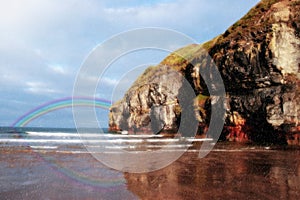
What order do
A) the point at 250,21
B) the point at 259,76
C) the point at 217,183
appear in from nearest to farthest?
the point at 217,183 → the point at 259,76 → the point at 250,21

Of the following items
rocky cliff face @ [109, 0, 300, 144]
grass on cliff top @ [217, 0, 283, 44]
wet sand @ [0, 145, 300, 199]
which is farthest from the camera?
grass on cliff top @ [217, 0, 283, 44]

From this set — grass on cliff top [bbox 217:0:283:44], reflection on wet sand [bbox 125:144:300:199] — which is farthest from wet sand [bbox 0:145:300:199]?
grass on cliff top [bbox 217:0:283:44]

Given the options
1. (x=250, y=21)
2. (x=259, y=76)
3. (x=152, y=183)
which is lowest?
(x=152, y=183)

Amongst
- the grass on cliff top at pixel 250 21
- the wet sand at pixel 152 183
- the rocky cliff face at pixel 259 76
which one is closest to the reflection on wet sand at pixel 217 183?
the wet sand at pixel 152 183

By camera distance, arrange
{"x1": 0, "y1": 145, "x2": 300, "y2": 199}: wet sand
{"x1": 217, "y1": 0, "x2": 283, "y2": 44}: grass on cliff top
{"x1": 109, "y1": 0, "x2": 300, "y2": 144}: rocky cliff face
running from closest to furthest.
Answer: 1. {"x1": 0, "y1": 145, "x2": 300, "y2": 199}: wet sand
2. {"x1": 109, "y1": 0, "x2": 300, "y2": 144}: rocky cliff face
3. {"x1": 217, "y1": 0, "x2": 283, "y2": 44}: grass on cliff top

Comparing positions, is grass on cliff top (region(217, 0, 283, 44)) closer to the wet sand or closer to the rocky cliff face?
the rocky cliff face

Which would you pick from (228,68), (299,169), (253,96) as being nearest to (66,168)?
(299,169)

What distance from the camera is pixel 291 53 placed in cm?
2698

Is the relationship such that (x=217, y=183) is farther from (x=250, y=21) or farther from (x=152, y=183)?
(x=250, y=21)

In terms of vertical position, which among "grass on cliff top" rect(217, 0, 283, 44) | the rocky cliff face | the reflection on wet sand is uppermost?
"grass on cliff top" rect(217, 0, 283, 44)

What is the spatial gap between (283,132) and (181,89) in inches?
1096

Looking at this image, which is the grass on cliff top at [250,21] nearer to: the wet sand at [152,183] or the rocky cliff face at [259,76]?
the rocky cliff face at [259,76]

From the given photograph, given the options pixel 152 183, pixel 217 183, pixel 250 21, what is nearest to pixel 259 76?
pixel 250 21

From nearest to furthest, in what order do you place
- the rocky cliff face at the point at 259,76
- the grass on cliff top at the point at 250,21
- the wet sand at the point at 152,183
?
1. the wet sand at the point at 152,183
2. the rocky cliff face at the point at 259,76
3. the grass on cliff top at the point at 250,21
